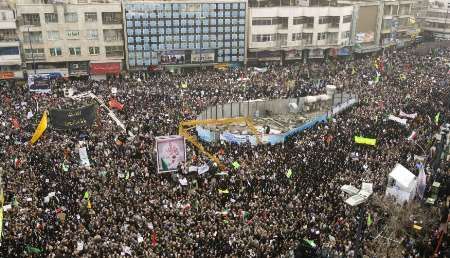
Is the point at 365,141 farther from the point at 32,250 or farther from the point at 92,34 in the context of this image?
the point at 92,34

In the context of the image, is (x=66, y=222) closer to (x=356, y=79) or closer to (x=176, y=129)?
Result: (x=176, y=129)

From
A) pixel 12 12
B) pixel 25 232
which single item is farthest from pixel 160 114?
pixel 12 12

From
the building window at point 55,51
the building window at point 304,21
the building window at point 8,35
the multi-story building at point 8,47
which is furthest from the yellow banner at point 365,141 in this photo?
the building window at point 8,35

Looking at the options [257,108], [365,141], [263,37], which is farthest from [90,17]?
[365,141]

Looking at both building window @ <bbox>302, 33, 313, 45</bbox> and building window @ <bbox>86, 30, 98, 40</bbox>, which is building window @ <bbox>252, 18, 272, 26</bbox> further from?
building window @ <bbox>86, 30, 98, 40</bbox>

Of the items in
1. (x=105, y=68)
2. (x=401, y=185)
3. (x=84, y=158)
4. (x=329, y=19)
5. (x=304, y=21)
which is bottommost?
(x=401, y=185)
